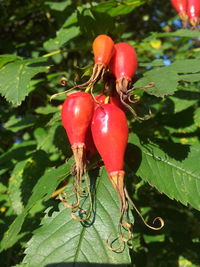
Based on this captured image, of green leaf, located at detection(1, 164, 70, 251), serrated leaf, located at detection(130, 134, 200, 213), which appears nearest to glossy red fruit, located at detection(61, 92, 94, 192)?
green leaf, located at detection(1, 164, 70, 251)

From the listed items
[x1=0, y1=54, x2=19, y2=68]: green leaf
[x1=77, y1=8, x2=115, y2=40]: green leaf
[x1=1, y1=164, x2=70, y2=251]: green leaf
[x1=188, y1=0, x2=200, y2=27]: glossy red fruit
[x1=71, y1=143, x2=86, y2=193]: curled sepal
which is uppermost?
[x1=77, y1=8, x2=115, y2=40]: green leaf

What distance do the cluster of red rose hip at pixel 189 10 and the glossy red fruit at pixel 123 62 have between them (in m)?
0.69

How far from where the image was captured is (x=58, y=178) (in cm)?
126

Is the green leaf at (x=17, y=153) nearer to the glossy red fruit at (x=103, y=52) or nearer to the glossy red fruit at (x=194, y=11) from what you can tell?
the glossy red fruit at (x=103, y=52)

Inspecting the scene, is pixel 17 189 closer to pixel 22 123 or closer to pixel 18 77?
pixel 22 123

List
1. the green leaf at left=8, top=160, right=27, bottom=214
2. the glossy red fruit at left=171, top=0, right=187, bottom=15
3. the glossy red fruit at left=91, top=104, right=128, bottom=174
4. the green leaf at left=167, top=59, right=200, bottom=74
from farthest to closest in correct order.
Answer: the glossy red fruit at left=171, top=0, right=187, bottom=15 < the green leaf at left=8, top=160, right=27, bottom=214 < the green leaf at left=167, top=59, right=200, bottom=74 < the glossy red fruit at left=91, top=104, right=128, bottom=174

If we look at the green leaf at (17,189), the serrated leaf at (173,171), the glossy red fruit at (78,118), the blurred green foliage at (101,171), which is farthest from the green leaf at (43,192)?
the green leaf at (17,189)

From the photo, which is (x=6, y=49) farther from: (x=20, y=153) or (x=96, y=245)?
(x=96, y=245)

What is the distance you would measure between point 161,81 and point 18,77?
0.60 metres

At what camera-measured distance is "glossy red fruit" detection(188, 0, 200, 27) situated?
177 centimetres

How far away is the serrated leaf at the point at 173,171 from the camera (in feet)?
4.05

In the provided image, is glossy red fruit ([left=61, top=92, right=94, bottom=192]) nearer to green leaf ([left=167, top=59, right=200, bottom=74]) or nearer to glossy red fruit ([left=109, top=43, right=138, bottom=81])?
glossy red fruit ([left=109, top=43, right=138, bottom=81])

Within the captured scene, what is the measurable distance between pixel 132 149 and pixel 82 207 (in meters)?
0.30

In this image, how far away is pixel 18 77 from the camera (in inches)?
55.2
